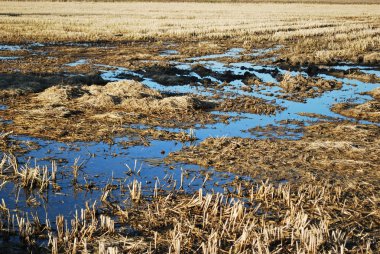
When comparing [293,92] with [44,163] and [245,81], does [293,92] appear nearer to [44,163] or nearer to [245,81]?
[245,81]

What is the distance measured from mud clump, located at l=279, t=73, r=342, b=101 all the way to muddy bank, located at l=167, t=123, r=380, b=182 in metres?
4.79

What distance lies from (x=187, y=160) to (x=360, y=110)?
6.60 m

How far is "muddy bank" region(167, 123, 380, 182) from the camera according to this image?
8.41 meters

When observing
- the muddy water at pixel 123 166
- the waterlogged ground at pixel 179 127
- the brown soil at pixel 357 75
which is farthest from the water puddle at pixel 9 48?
the brown soil at pixel 357 75

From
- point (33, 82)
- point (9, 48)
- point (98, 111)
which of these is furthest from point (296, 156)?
point (9, 48)

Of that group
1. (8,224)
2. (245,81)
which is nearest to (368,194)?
(8,224)

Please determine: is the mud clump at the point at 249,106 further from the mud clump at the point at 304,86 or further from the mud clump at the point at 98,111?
the mud clump at the point at 304,86

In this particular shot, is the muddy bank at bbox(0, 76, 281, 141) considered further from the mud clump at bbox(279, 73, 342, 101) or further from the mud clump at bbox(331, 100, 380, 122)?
the mud clump at bbox(331, 100, 380, 122)

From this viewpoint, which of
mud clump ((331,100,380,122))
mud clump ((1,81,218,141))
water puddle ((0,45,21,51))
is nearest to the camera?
mud clump ((1,81,218,141))

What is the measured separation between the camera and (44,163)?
28.5 ft

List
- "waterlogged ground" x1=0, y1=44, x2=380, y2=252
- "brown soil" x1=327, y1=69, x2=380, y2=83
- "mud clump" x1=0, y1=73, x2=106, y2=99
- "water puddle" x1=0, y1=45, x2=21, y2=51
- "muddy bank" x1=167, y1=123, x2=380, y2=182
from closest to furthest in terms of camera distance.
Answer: "waterlogged ground" x1=0, y1=44, x2=380, y2=252
"muddy bank" x1=167, y1=123, x2=380, y2=182
"mud clump" x1=0, y1=73, x2=106, y2=99
"brown soil" x1=327, y1=69, x2=380, y2=83
"water puddle" x1=0, y1=45, x2=21, y2=51

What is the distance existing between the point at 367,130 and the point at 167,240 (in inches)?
280

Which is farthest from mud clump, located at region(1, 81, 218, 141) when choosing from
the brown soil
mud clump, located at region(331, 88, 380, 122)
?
the brown soil

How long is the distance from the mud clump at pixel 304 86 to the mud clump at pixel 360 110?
5.40ft
